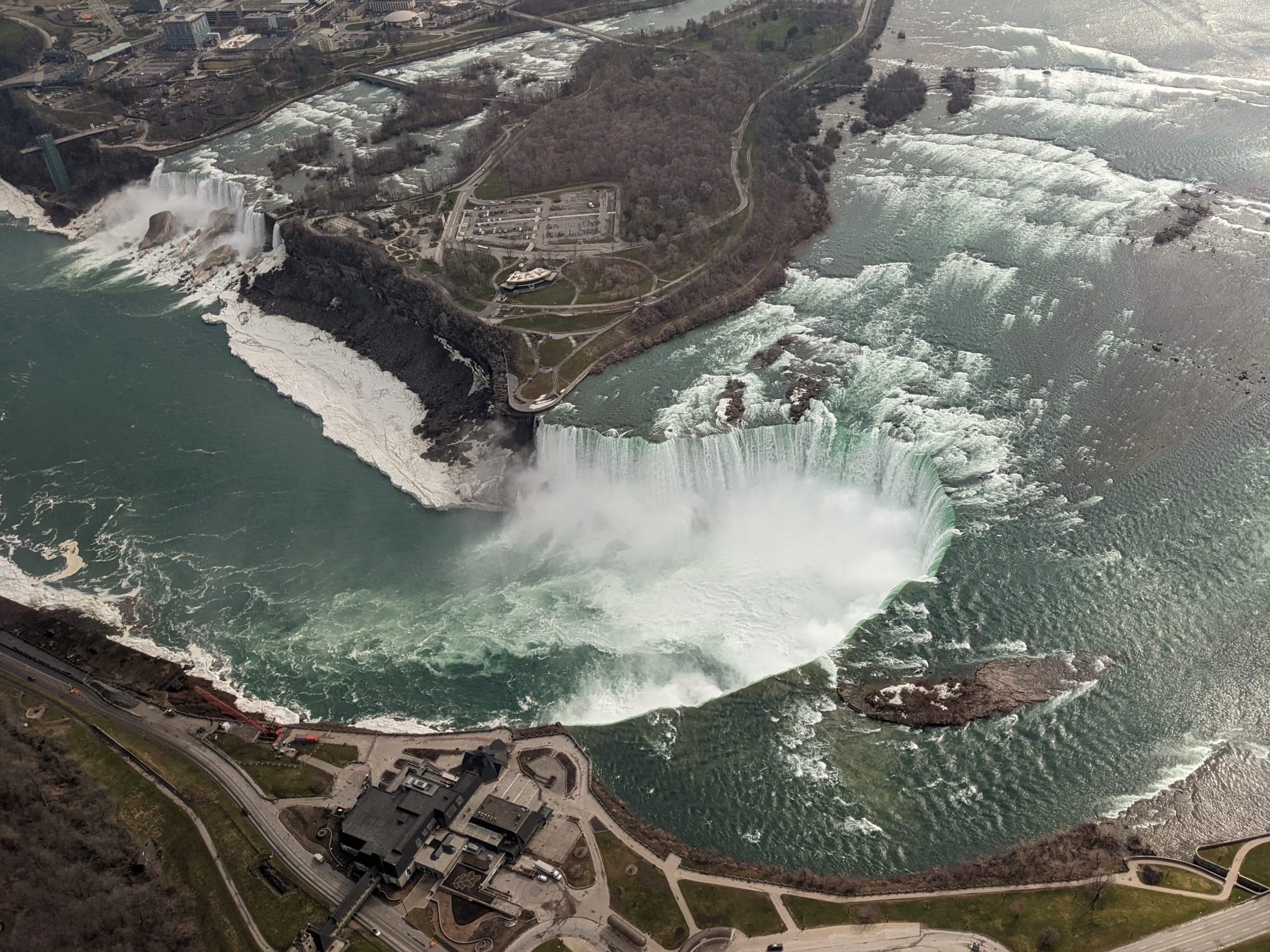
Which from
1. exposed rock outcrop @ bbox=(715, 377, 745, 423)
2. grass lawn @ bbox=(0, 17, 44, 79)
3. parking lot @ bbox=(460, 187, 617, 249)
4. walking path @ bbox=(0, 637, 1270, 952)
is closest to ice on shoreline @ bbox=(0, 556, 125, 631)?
walking path @ bbox=(0, 637, 1270, 952)

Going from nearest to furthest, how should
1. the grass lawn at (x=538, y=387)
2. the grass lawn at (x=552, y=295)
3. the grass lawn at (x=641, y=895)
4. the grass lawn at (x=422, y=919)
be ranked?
the grass lawn at (x=641, y=895), the grass lawn at (x=422, y=919), the grass lawn at (x=538, y=387), the grass lawn at (x=552, y=295)

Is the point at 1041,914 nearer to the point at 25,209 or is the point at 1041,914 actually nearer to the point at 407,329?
the point at 407,329

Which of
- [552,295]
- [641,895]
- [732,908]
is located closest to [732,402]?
[552,295]

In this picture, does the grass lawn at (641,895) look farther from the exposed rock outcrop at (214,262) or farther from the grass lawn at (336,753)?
the exposed rock outcrop at (214,262)

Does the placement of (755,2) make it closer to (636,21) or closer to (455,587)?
(636,21)

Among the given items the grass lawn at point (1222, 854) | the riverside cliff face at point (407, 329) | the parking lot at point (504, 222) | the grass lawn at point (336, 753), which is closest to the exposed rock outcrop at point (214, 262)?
the riverside cliff face at point (407, 329)

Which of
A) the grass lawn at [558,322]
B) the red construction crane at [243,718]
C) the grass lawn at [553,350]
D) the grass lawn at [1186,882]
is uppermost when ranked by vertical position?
the grass lawn at [558,322]

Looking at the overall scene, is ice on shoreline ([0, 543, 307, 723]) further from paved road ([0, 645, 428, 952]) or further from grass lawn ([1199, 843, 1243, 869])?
grass lawn ([1199, 843, 1243, 869])
